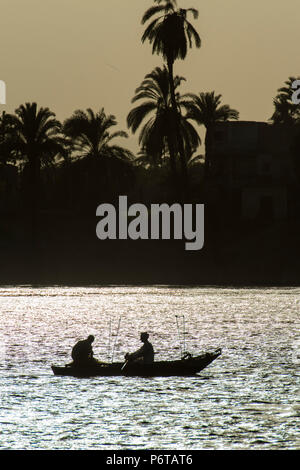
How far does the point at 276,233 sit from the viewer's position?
121125mm

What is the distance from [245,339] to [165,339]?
5424mm

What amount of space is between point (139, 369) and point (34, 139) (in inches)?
2451

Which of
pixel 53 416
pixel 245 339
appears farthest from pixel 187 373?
pixel 245 339

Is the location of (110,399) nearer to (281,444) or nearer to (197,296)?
(281,444)

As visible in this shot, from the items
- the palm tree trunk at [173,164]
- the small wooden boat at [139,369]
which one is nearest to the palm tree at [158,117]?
the palm tree trunk at [173,164]

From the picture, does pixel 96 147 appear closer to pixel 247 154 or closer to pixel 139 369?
pixel 247 154

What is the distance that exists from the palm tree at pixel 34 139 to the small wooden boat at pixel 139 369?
60.7 m

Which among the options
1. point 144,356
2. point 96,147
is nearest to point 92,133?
point 96,147

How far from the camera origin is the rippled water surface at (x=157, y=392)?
144 ft

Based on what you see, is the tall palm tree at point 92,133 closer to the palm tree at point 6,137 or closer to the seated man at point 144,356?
the palm tree at point 6,137

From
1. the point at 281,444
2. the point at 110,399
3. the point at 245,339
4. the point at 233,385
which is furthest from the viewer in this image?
the point at 245,339

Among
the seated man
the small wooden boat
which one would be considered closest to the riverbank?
the small wooden boat

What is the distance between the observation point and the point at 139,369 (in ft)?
178

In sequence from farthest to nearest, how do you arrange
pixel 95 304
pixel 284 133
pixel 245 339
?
pixel 284 133, pixel 95 304, pixel 245 339
